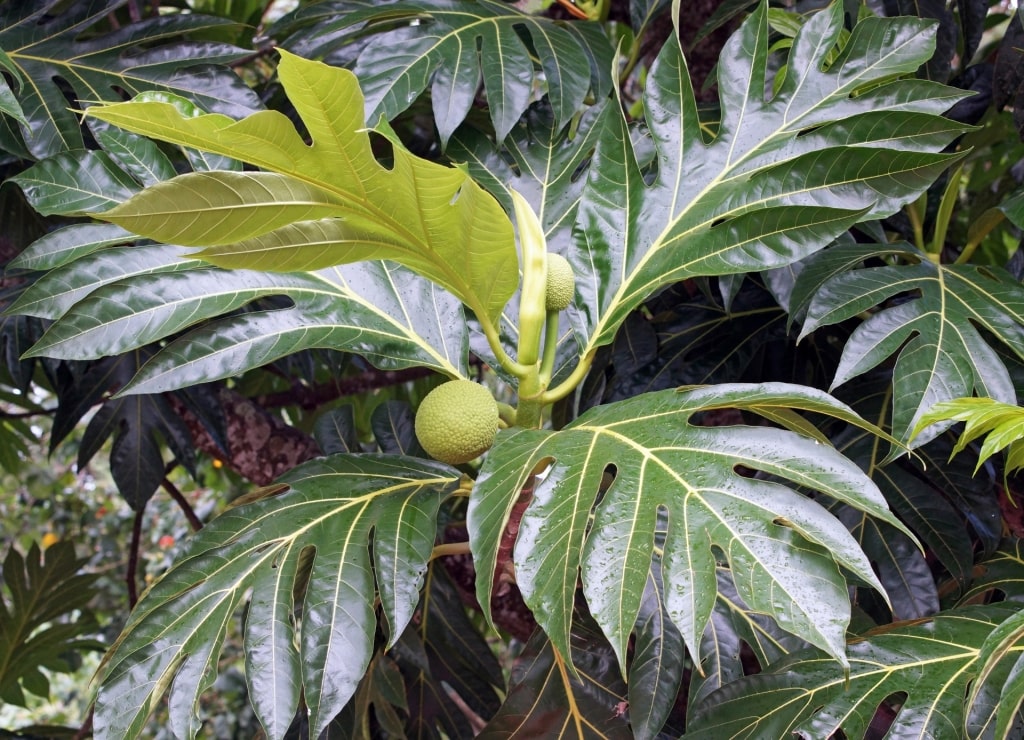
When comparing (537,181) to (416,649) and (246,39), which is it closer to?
(416,649)

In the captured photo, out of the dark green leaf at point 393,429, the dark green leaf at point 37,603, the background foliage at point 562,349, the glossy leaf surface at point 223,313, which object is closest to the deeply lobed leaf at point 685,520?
the background foliage at point 562,349

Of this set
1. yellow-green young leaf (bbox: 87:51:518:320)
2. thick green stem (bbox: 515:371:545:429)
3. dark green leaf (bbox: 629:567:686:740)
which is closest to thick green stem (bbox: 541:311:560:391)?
thick green stem (bbox: 515:371:545:429)

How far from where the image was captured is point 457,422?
0.73m

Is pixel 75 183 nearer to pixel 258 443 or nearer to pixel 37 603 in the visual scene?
pixel 258 443

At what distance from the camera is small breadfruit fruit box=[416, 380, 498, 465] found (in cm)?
73

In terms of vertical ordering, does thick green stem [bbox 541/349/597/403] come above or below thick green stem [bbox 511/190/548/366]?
below

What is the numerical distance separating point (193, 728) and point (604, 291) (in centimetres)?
52

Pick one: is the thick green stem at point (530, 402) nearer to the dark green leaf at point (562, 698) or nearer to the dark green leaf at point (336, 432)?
the dark green leaf at point (562, 698)

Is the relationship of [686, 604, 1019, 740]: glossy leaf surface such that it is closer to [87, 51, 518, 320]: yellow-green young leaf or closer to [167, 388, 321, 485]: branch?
[87, 51, 518, 320]: yellow-green young leaf

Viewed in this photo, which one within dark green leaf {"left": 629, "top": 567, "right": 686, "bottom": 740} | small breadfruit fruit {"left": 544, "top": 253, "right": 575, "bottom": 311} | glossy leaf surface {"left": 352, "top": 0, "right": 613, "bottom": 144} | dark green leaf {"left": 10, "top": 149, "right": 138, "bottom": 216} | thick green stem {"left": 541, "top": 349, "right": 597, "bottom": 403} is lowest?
dark green leaf {"left": 629, "top": 567, "right": 686, "bottom": 740}

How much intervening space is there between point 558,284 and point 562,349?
0.61ft

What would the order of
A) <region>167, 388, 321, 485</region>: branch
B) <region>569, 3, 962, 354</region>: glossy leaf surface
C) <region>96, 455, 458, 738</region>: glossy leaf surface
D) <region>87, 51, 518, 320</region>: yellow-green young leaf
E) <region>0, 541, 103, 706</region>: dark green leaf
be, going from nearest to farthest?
1. <region>87, 51, 518, 320</region>: yellow-green young leaf
2. <region>96, 455, 458, 738</region>: glossy leaf surface
3. <region>569, 3, 962, 354</region>: glossy leaf surface
4. <region>167, 388, 321, 485</region>: branch
5. <region>0, 541, 103, 706</region>: dark green leaf

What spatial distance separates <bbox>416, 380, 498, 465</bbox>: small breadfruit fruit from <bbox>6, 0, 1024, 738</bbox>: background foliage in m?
0.05

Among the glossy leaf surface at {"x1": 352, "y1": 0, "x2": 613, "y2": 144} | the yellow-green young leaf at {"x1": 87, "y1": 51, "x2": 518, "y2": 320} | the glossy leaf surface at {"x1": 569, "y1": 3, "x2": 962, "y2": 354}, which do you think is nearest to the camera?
the yellow-green young leaf at {"x1": 87, "y1": 51, "x2": 518, "y2": 320}
